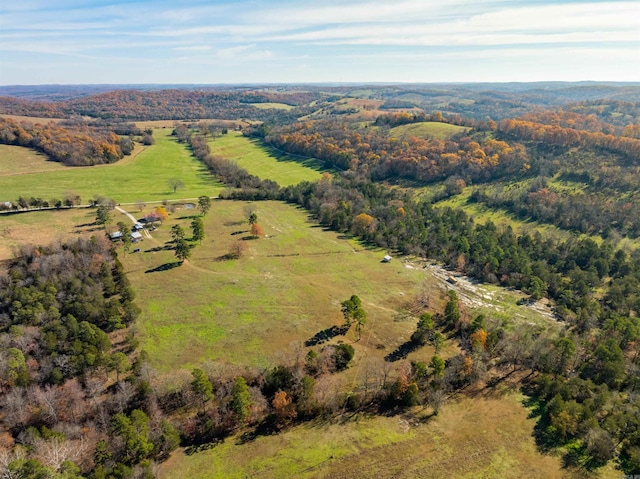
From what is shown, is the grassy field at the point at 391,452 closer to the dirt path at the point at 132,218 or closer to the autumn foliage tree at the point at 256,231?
the autumn foliage tree at the point at 256,231

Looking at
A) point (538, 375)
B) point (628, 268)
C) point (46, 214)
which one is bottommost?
point (538, 375)

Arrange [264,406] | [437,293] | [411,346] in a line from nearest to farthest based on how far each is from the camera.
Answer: [264,406] < [411,346] < [437,293]

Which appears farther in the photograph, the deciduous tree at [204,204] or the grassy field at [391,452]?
the deciduous tree at [204,204]

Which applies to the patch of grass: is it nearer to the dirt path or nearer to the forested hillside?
the dirt path

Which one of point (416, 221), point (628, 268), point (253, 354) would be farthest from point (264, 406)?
point (628, 268)

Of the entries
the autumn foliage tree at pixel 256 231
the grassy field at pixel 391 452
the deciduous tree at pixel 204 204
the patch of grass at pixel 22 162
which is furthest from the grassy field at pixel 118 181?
the grassy field at pixel 391 452

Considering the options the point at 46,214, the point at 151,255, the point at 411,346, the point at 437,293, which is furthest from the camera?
the point at 46,214

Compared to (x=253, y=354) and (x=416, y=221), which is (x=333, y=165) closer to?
(x=416, y=221)
